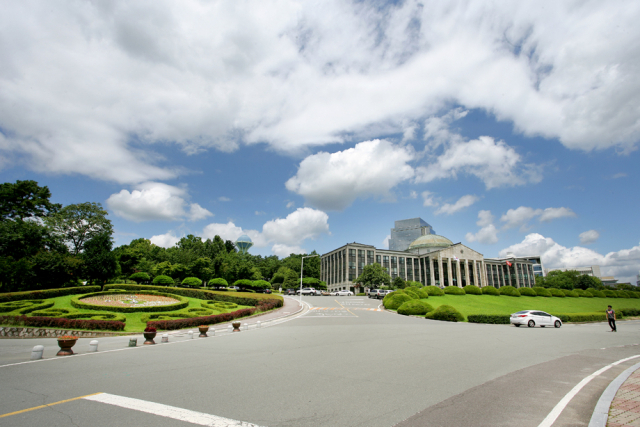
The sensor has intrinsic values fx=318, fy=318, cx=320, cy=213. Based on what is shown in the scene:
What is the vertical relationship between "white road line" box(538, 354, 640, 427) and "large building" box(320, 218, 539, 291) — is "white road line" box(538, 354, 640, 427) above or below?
below

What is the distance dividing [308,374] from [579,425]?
546 cm

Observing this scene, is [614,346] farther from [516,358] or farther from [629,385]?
[629,385]

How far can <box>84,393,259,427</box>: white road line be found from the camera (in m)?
4.95

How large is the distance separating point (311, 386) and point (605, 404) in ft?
18.2

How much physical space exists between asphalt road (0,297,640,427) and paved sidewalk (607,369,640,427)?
0.40 m

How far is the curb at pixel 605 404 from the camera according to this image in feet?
16.3

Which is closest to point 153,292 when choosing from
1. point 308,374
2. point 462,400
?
point 308,374

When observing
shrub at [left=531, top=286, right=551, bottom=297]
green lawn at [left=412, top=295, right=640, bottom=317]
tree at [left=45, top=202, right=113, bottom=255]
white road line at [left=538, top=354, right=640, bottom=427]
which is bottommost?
green lawn at [left=412, top=295, right=640, bottom=317]

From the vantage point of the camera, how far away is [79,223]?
5438cm

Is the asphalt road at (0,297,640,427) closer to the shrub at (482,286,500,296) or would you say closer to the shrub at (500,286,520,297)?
the shrub at (482,286,500,296)

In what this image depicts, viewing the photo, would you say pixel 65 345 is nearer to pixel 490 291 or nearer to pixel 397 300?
pixel 397 300

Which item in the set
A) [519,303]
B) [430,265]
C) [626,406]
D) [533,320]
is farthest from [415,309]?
[430,265]

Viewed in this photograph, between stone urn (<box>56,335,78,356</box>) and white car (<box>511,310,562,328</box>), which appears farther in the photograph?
white car (<box>511,310,562,328</box>)

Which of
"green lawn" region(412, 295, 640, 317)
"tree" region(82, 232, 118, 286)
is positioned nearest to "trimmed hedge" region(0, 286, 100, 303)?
"tree" region(82, 232, 118, 286)
